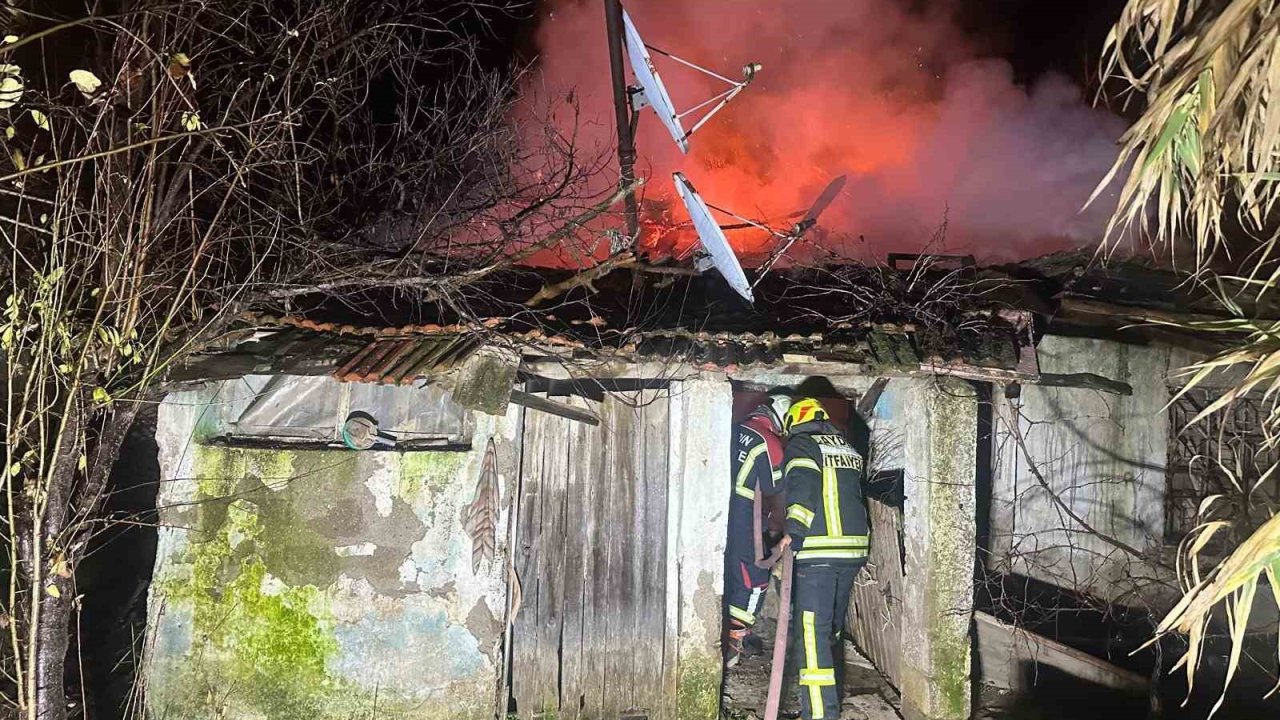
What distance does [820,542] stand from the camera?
6.45 meters

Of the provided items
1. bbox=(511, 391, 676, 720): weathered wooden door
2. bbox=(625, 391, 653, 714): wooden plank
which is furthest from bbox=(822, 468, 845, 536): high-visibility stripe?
bbox=(625, 391, 653, 714): wooden plank

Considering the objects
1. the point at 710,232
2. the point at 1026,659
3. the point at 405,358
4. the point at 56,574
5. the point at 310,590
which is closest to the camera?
the point at 56,574

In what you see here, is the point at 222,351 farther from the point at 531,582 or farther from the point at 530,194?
the point at 530,194

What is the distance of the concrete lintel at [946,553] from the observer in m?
6.27

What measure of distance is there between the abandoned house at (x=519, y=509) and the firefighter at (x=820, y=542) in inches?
24.3

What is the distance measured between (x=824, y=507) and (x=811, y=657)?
1.43 metres

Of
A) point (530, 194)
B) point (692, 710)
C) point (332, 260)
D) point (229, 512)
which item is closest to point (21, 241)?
point (332, 260)

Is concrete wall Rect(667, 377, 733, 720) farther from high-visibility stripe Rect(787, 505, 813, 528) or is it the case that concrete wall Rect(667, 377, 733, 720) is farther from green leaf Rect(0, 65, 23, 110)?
green leaf Rect(0, 65, 23, 110)

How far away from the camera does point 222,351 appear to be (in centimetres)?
576

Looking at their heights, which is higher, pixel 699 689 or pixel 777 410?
pixel 777 410

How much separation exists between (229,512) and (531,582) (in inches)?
115

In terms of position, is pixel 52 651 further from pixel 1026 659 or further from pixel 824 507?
pixel 1026 659

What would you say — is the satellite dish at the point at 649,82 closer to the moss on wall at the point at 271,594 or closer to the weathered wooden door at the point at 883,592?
the moss on wall at the point at 271,594

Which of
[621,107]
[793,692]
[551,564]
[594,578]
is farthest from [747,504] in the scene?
[621,107]
